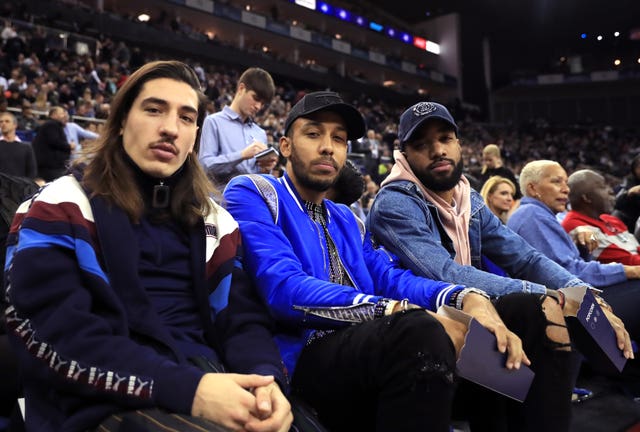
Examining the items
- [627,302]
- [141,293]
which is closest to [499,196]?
[627,302]

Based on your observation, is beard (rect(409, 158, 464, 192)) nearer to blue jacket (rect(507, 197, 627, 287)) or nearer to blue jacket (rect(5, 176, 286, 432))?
blue jacket (rect(507, 197, 627, 287))

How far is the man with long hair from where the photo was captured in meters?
1.10

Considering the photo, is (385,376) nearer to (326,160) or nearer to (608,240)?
(326,160)

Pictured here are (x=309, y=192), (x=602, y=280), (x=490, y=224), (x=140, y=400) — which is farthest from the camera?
(x=602, y=280)

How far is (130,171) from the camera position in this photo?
141cm

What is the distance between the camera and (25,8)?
14.5 meters

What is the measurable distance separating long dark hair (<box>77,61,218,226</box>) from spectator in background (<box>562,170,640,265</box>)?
2.57 metres

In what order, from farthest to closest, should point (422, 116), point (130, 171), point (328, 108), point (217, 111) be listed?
point (217, 111)
point (422, 116)
point (328, 108)
point (130, 171)

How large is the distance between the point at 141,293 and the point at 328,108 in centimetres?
90

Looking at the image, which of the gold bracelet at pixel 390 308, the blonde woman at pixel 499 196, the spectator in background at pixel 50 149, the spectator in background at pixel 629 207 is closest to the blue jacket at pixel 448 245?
the gold bracelet at pixel 390 308

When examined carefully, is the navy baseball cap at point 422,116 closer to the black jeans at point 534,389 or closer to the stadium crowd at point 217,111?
the stadium crowd at point 217,111

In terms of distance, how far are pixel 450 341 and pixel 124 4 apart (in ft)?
77.3

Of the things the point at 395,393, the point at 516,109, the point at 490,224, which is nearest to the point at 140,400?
the point at 395,393

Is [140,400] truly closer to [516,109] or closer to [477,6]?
[477,6]
